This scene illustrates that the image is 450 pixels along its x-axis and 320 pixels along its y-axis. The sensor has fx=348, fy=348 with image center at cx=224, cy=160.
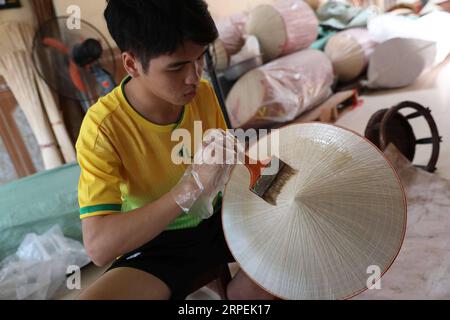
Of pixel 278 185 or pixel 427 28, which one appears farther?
pixel 427 28

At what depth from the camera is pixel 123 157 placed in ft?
3.01

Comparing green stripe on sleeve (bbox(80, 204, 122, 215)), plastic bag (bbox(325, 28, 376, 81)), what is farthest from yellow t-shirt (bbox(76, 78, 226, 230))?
plastic bag (bbox(325, 28, 376, 81))

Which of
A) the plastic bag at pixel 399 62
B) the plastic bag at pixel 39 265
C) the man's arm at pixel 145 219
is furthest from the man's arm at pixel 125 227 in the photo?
the plastic bag at pixel 399 62

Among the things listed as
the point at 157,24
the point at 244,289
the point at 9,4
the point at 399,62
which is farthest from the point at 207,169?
the point at 9,4

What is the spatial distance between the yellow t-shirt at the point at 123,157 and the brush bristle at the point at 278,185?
31 cm

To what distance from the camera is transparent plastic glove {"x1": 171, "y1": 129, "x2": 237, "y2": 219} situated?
794mm

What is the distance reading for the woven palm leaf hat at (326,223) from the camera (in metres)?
0.73

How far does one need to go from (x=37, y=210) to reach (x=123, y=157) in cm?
104

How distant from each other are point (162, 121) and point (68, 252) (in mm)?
1019

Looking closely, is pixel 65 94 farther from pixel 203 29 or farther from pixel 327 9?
pixel 327 9

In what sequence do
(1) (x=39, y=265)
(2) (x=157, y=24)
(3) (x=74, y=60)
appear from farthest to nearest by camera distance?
(3) (x=74, y=60) < (1) (x=39, y=265) < (2) (x=157, y=24)

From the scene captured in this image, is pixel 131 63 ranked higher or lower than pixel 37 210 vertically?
higher

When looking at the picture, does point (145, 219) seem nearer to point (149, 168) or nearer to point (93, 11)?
point (149, 168)

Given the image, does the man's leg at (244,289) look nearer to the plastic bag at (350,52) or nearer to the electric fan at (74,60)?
the electric fan at (74,60)
